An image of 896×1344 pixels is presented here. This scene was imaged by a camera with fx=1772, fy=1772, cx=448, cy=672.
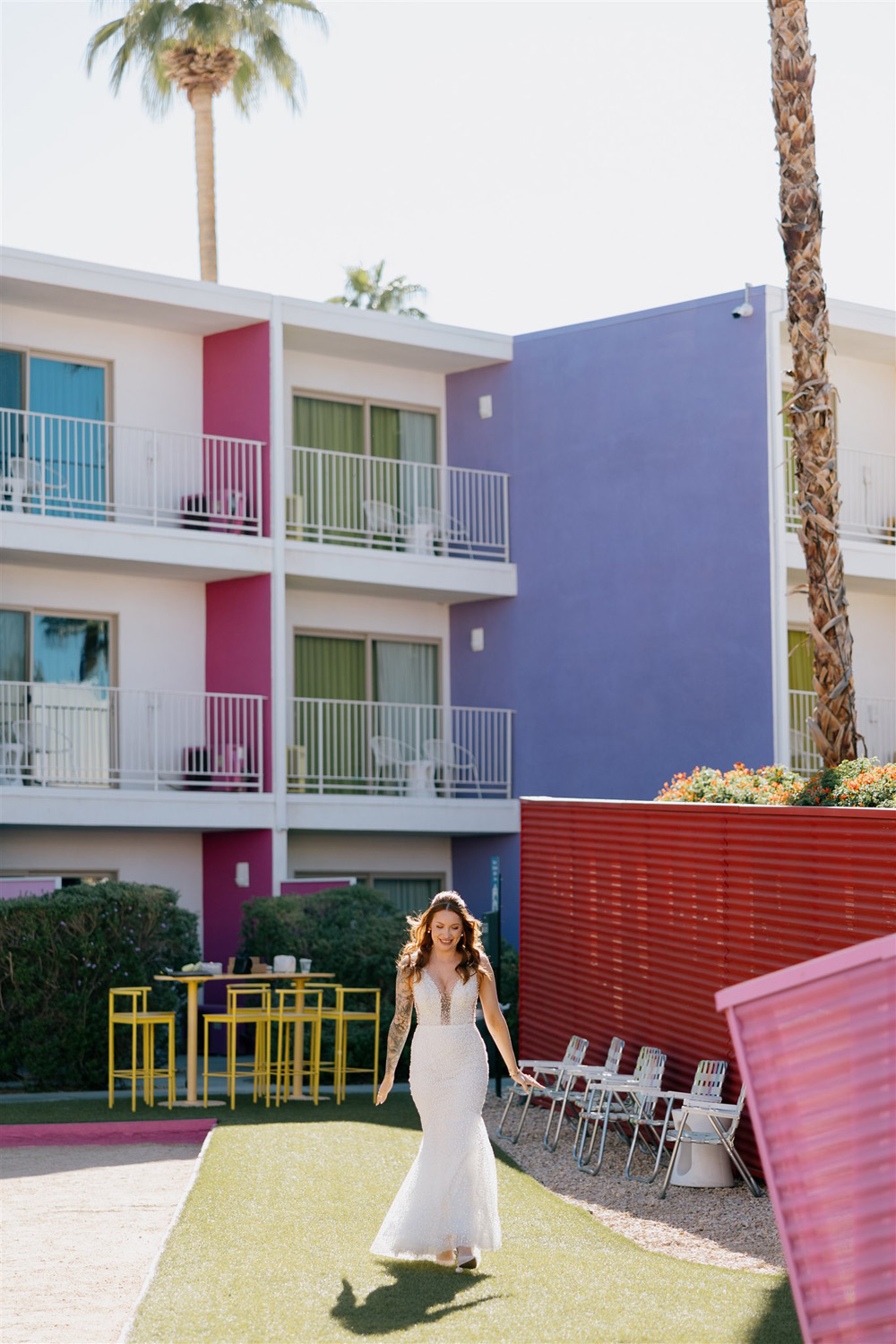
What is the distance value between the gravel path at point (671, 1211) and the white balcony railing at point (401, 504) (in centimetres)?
1098

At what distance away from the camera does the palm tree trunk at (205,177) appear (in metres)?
27.5

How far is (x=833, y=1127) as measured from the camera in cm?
444

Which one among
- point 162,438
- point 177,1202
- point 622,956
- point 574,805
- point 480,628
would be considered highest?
point 162,438

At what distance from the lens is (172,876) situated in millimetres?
20906

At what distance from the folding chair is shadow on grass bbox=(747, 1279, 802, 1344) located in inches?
→ 110

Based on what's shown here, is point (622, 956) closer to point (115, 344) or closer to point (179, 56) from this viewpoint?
point (115, 344)

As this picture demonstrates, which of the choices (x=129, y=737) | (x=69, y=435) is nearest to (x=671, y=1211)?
(x=129, y=737)

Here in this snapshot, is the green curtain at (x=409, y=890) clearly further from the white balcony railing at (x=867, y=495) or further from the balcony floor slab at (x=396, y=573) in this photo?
the white balcony railing at (x=867, y=495)

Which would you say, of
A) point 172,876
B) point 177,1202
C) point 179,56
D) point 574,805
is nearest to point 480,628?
point 172,876

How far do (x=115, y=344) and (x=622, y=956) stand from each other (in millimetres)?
11102

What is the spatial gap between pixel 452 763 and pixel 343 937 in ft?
15.8

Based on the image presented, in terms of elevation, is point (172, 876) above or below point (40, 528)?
below

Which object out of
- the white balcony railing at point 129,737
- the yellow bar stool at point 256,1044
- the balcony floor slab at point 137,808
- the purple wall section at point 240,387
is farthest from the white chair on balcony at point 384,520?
the yellow bar stool at point 256,1044

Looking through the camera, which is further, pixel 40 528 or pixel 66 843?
pixel 66 843
